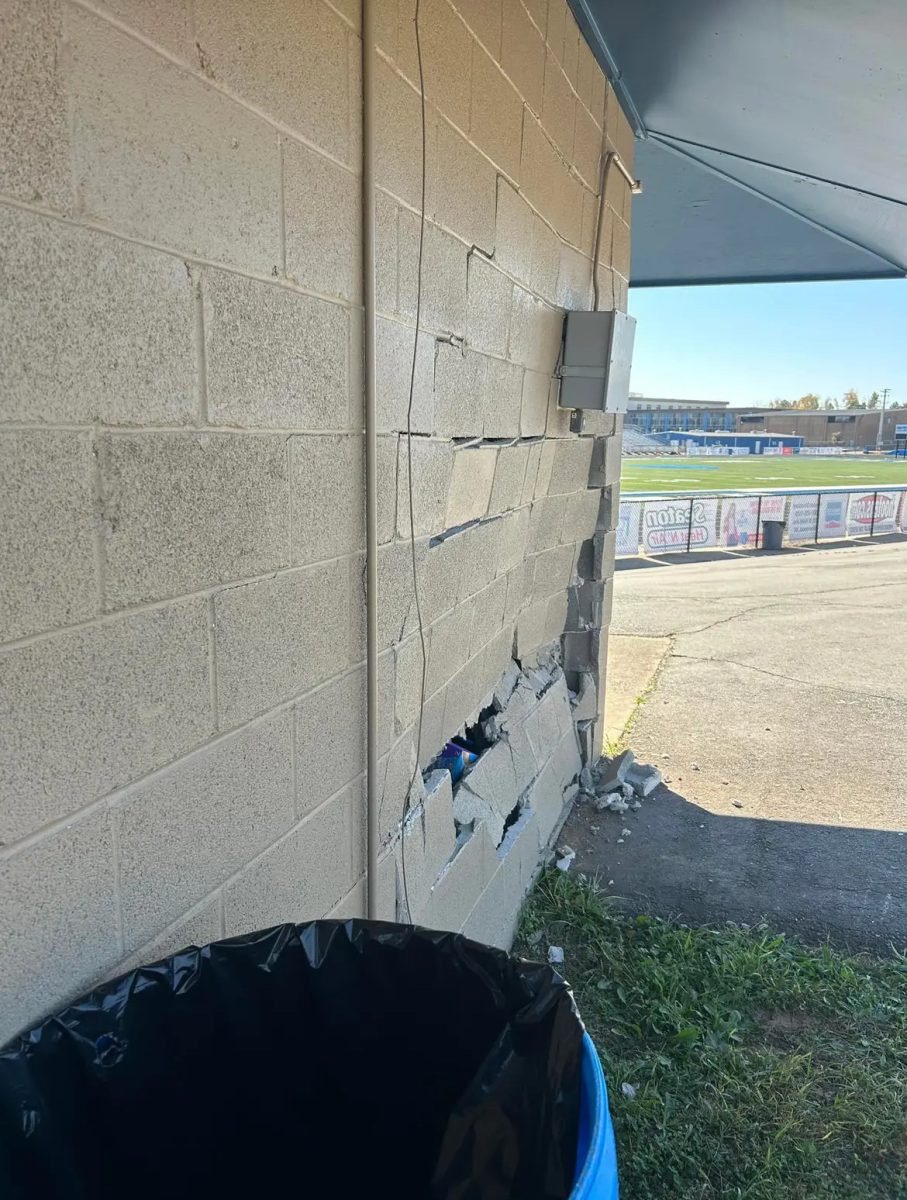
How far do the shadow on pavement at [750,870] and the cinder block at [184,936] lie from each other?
2947 mm

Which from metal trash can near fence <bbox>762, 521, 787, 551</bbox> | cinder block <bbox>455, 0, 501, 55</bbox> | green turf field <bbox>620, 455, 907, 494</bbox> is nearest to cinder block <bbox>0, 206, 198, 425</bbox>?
cinder block <bbox>455, 0, 501, 55</bbox>

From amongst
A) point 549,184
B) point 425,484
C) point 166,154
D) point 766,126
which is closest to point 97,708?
point 166,154

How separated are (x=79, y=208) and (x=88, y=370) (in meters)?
0.23

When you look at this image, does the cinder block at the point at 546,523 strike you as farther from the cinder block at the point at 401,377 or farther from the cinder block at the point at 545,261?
the cinder block at the point at 401,377

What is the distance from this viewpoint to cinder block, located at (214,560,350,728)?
172cm

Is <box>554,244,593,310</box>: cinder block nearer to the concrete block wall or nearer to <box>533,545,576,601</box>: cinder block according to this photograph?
the concrete block wall

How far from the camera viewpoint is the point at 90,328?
50.8 inches

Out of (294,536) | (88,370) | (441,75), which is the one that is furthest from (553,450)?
(88,370)

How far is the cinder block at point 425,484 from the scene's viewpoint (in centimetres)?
247

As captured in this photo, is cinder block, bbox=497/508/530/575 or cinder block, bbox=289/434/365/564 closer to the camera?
cinder block, bbox=289/434/365/564

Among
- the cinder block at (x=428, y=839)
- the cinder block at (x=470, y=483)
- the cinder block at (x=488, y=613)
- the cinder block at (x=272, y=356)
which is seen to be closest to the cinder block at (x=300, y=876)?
the cinder block at (x=428, y=839)

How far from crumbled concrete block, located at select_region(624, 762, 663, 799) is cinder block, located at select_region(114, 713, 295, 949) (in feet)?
13.1

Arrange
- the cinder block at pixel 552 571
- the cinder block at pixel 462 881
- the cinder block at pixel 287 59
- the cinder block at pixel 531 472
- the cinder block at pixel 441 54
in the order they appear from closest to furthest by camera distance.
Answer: the cinder block at pixel 287 59 < the cinder block at pixel 441 54 < the cinder block at pixel 462 881 < the cinder block at pixel 531 472 < the cinder block at pixel 552 571

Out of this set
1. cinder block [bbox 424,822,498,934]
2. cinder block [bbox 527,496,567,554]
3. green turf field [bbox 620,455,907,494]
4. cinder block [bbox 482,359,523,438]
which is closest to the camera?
cinder block [bbox 424,822,498,934]
